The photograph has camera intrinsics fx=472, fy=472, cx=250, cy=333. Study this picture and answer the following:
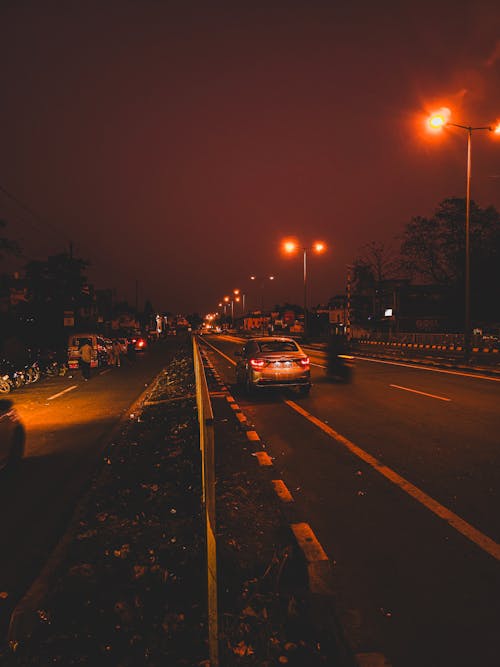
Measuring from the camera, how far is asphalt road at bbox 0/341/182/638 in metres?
4.22

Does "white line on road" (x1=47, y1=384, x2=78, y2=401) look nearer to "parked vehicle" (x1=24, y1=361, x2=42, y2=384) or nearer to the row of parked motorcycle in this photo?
the row of parked motorcycle

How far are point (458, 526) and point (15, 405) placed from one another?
39.9 ft

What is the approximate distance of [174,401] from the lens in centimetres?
1273

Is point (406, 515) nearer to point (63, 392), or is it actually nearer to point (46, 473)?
point (46, 473)

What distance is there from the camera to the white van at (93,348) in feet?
79.0

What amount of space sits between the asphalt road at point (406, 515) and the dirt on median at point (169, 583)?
44 centimetres

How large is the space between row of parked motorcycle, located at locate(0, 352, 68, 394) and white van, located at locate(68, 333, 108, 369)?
711 millimetres

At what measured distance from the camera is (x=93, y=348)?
2436 centimetres

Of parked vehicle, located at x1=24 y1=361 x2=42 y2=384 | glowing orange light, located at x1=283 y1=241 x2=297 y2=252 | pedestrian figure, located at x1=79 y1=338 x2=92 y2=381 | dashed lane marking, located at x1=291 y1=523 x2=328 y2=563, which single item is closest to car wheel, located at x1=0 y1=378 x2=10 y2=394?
parked vehicle, located at x1=24 y1=361 x2=42 y2=384

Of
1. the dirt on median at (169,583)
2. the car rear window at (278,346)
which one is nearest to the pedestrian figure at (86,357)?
the car rear window at (278,346)

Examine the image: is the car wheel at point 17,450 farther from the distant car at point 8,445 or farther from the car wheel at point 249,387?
the car wheel at point 249,387

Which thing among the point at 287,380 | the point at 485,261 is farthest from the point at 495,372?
the point at 485,261

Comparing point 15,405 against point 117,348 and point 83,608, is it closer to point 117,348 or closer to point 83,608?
point 83,608

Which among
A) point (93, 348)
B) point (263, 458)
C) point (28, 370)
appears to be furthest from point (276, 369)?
point (93, 348)
